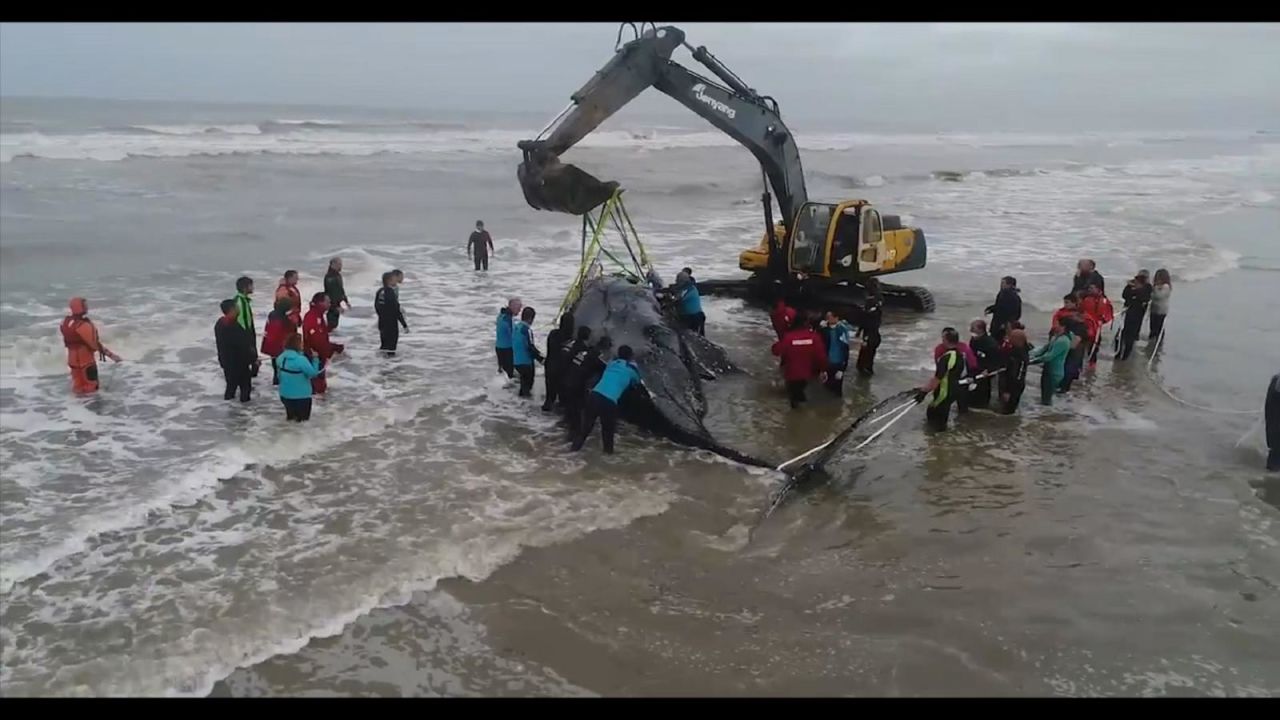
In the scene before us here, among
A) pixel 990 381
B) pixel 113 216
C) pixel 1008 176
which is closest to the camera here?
pixel 990 381

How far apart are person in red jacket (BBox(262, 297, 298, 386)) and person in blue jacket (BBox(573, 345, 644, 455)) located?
159 inches

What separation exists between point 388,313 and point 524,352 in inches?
111

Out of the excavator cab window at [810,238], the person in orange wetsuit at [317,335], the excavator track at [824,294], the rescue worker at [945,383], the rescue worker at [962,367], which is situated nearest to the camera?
the rescue worker at [945,383]

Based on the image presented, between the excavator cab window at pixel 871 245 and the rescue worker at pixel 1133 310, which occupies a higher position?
the excavator cab window at pixel 871 245

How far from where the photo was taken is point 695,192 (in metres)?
41.0

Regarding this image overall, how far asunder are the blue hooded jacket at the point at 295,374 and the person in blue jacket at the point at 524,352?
2449mm

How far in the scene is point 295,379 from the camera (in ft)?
33.6

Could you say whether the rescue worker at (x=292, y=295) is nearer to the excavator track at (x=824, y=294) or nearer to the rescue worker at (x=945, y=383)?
the rescue worker at (x=945, y=383)

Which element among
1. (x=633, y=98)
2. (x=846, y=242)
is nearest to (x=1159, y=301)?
(x=846, y=242)

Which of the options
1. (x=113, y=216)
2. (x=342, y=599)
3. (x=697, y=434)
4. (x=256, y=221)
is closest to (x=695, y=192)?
(x=256, y=221)

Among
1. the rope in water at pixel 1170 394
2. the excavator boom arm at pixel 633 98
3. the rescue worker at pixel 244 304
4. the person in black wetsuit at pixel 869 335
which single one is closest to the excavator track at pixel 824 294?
the excavator boom arm at pixel 633 98

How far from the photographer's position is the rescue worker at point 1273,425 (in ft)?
30.2
